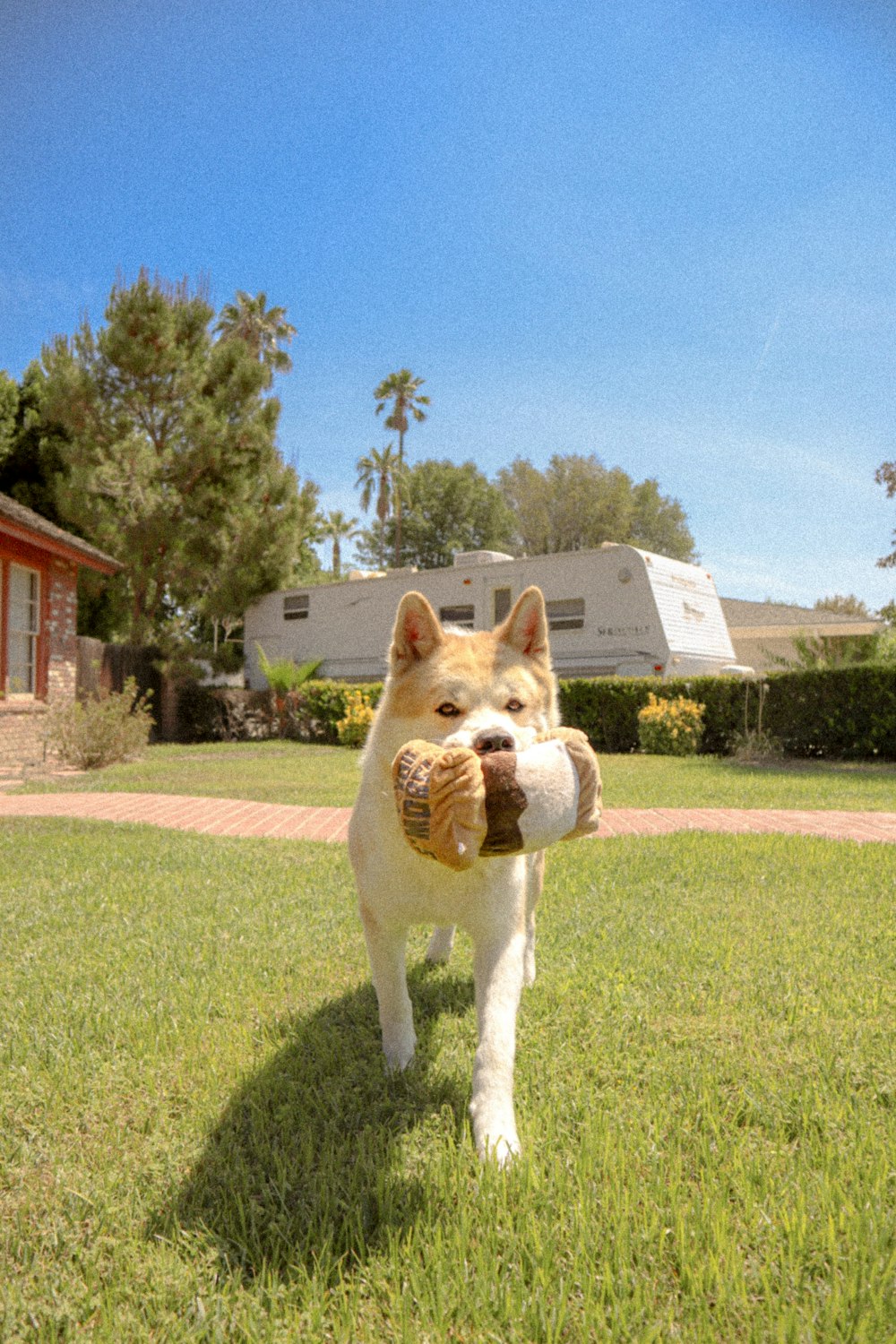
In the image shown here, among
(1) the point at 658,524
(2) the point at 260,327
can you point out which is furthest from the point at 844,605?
(2) the point at 260,327

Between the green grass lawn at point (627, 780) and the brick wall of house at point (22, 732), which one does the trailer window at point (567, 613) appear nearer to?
the green grass lawn at point (627, 780)

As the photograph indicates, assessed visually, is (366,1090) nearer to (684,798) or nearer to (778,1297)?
(778,1297)

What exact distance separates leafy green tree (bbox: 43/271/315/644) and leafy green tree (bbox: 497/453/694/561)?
23133 mm

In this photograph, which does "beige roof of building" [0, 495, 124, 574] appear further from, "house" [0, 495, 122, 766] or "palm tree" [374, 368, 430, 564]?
"palm tree" [374, 368, 430, 564]

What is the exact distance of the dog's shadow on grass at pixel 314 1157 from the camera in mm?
1809

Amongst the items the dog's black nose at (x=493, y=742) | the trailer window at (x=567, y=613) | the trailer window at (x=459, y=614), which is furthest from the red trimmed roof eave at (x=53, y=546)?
the dog's black nose at (x=493, y=742)

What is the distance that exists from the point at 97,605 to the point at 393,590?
28.1 feet

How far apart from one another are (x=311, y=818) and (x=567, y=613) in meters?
10.6

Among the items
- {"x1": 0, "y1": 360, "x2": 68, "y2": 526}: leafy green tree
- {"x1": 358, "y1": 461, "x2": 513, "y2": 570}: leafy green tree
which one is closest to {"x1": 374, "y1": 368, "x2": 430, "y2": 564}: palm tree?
{"x1": 358, "y1": 461, "x2": 513, "y2": 570}: leafy green tree

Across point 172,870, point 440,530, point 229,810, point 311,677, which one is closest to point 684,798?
point 229,810

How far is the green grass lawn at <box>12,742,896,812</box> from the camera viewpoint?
9109 millimetres

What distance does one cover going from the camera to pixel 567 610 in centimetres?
1730

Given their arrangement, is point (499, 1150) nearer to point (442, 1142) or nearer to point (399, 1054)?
point (442, 1142)

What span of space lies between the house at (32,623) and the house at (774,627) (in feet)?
50.5
